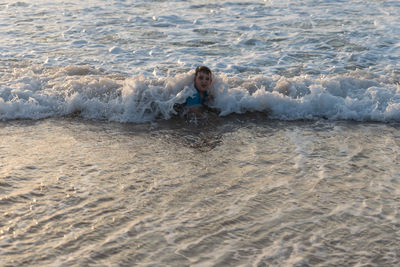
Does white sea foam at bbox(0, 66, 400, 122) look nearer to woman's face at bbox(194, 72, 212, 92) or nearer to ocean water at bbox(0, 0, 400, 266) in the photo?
ocean water at bbox(0, 0, 400, 266)

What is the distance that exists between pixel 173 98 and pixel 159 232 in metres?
3.96

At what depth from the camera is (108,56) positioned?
10656 millimetres

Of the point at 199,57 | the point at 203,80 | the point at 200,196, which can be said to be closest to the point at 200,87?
the point at 203,80

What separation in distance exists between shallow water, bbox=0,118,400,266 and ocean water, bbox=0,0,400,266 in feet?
0.06

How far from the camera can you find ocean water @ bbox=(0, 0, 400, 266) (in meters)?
4.12

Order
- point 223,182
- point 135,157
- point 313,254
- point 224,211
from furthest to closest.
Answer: point 135,157
point 223,182
point 224,211
point 313,254

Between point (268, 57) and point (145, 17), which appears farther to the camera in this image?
point (145, 17)

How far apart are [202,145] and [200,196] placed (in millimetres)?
1639

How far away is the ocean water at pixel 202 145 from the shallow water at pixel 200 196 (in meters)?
0.02

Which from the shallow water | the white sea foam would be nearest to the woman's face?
the white sea foam

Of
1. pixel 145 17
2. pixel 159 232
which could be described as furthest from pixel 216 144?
pixel 145 17

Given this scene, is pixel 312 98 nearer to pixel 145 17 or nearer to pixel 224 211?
pixel 224 211

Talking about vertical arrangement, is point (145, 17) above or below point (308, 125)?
above

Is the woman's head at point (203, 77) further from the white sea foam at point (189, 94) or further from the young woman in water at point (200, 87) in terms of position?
the white sea foam at point (189, 94)
